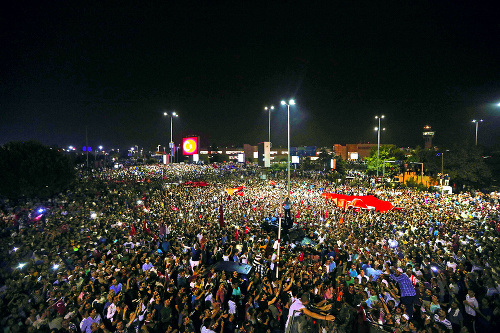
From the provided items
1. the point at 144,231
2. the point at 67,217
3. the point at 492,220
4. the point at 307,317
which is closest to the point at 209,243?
the point at 144,231

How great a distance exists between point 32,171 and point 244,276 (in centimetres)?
2195

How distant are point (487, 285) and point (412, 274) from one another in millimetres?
1498

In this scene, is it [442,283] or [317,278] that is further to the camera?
[317,278]

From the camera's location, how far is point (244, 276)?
721cm

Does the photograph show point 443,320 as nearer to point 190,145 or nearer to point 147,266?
point 147,266

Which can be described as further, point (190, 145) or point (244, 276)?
point (190, 145)

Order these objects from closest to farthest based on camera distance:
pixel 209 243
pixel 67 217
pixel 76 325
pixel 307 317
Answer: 1. pixel 307 317
2. pixel 76 325
3. pixel 209 243
4. pixel 67 217

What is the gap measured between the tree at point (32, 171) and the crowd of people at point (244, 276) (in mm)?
7519

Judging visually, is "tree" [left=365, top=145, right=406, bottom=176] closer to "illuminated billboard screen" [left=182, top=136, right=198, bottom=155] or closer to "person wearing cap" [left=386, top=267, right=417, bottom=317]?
"illuminated billboard screen" [left=182, top=136, right=198, bottom=155]

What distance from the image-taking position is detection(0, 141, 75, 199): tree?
19953 millimetres

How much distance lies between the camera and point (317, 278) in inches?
261

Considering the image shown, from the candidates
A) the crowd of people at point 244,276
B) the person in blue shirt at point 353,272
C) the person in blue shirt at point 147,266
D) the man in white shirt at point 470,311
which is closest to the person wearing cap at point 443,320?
the crowd of people at point 244,276

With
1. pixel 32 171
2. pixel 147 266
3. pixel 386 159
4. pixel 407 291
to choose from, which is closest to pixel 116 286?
pixel 147 266

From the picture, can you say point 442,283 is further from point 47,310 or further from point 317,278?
point 47,310
